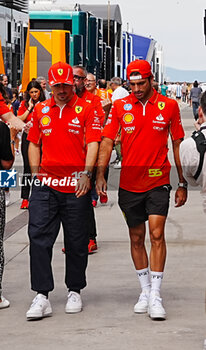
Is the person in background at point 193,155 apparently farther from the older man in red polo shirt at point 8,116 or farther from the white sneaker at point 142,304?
the older man in red polo shirt at point 8,116

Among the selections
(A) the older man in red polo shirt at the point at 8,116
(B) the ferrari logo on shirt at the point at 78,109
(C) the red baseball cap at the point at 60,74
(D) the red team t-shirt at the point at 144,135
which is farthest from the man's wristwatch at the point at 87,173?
(A) the older man in red polo shirt at the point at 8,116

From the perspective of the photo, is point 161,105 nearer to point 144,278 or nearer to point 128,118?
point 128,118

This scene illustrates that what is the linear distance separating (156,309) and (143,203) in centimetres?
78

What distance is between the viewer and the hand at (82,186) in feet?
21.0

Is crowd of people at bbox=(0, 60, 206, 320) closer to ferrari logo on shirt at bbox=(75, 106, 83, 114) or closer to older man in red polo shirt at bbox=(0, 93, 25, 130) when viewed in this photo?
ferrari logo on shirt at bbox=(75, 106, 83, 114)

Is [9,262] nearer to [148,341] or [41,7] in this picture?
[148,341]

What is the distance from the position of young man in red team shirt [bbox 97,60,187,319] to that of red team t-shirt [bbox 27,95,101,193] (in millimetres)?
145

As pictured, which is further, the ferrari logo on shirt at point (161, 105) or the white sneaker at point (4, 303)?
the white sneaker at point (4, 303)

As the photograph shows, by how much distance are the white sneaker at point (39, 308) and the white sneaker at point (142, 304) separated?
63cm

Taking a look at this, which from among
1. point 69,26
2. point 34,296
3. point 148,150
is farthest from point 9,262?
point 69,26

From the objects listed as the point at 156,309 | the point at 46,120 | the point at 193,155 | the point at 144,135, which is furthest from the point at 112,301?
the point at 193,155

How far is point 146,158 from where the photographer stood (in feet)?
21.0

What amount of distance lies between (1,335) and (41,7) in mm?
31766

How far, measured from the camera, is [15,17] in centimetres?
2248
